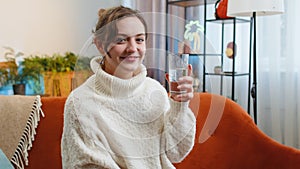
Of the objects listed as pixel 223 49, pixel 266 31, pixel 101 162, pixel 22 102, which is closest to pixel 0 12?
pixel 22 102

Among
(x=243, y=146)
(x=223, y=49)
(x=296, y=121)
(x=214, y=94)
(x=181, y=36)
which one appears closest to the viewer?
(x=181, y=36)

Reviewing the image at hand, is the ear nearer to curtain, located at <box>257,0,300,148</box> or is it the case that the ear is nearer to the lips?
the lips

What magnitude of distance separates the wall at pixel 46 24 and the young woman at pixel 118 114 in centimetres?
166

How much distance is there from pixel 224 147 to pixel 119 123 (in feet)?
2.45

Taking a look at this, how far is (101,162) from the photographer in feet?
3.26

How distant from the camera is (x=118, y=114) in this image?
1.00 meters

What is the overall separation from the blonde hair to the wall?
166cm

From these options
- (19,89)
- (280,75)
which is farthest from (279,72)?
(19,89)

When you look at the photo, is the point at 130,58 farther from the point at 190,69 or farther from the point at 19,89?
the point at 19,89

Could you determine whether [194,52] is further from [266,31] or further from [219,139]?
[266,31]

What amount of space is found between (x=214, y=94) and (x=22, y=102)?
87cm

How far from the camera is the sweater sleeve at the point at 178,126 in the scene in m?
1.04

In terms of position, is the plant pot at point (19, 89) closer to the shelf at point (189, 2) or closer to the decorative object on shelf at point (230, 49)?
the shelf at point (189, 2)

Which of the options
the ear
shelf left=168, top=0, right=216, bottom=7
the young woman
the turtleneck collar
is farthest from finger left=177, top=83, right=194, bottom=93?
shelf left=168, top=0, right=216, bottom=7
